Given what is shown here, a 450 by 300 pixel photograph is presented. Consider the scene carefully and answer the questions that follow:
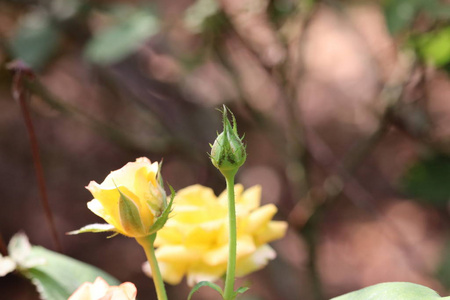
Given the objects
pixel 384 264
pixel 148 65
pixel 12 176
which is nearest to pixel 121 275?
pixel 12 176

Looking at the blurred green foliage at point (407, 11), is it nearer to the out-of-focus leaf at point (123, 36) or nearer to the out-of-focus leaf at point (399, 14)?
the out-of-focus leaf at point (399, 14)

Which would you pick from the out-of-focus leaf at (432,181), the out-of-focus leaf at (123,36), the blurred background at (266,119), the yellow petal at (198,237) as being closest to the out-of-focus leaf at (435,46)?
the blurred background at (266,119)

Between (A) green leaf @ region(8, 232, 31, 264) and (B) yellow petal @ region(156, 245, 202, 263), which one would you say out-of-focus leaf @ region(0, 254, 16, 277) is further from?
(B) yellow petal @ region(156, 245, 202, 263)

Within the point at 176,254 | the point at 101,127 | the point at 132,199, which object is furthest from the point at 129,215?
the point at 101,127

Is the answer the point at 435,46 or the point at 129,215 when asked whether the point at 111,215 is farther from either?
the point at 435,46

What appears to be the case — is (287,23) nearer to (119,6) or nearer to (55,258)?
(119,6)

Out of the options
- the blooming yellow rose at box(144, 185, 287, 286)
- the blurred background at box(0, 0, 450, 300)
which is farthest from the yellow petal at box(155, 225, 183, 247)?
the blurred background at box(0, 0, 450, 300)
